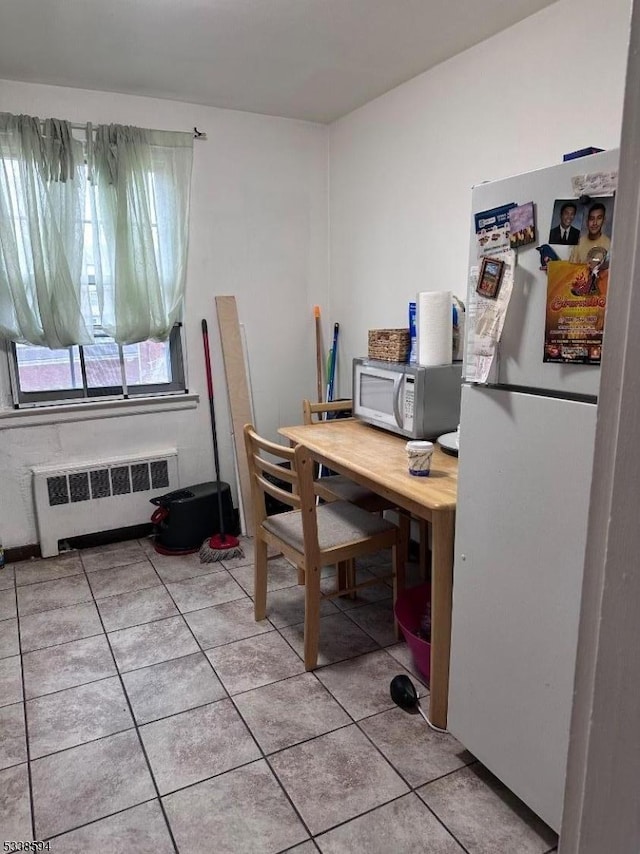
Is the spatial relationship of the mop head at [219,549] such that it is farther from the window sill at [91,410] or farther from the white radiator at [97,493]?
the window sill at [91,410]

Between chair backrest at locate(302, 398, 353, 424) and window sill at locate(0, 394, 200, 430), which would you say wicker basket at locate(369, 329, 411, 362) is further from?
window sill at locate(0, 394, 200, 430)

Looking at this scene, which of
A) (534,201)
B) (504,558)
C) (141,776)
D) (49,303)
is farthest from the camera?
(49,303)

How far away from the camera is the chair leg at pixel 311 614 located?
7.18 ft

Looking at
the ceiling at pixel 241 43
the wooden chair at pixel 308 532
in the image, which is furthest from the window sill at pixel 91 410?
the ceiling at pixel 241 43

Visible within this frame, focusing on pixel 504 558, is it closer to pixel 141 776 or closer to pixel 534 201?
pixel 534 201

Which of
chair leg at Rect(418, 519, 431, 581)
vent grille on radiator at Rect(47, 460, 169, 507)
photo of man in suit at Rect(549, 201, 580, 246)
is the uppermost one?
photo of man in suit at Rect(549, 201, 580, 246)

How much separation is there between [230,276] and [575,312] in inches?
103

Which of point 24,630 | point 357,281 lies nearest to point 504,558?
point 24,630

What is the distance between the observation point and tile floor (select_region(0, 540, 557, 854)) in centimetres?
156

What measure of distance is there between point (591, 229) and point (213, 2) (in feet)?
5.70

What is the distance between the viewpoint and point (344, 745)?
1.86 meters

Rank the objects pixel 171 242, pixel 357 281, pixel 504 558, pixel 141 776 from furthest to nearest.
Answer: pixel 357 281 < pixel 171 242 < pixel 141 776 < pixel 504 558

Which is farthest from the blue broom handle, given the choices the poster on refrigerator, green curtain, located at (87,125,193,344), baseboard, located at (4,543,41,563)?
A: the poster on refrigerator

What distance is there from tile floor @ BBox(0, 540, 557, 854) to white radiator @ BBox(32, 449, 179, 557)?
50 centimetres
